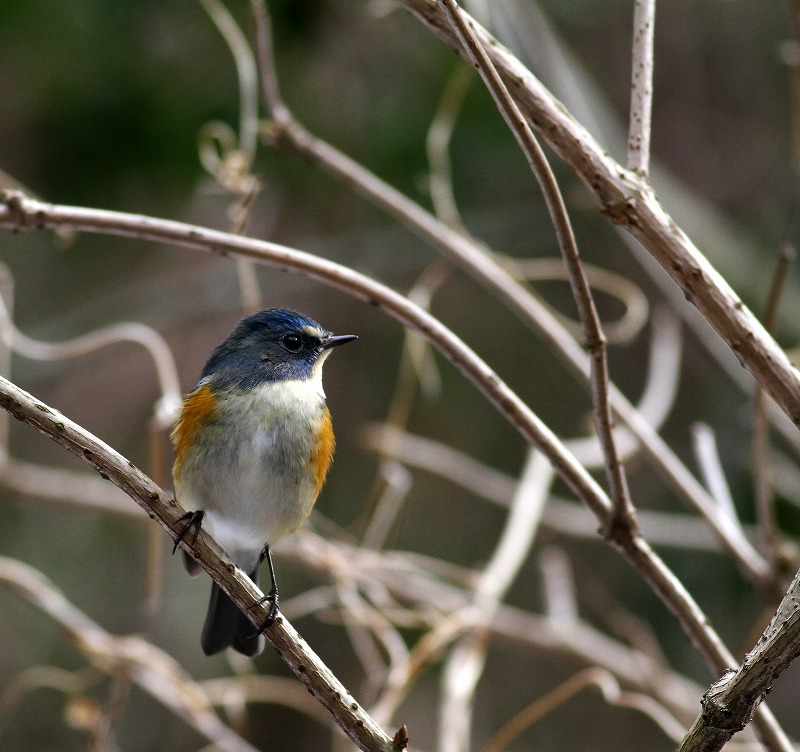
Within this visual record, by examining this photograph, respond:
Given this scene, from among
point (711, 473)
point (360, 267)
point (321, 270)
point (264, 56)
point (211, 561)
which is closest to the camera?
point (211, 561)

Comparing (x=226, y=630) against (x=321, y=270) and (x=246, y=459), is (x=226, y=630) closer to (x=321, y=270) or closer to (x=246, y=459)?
(x=246, y=459)

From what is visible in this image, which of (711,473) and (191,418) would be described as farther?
(191,418)

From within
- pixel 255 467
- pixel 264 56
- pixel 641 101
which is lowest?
pixel 255 467

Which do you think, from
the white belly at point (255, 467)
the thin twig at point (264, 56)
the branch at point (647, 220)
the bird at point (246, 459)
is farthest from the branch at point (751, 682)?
Answer: the thin twig at point (264, 56)

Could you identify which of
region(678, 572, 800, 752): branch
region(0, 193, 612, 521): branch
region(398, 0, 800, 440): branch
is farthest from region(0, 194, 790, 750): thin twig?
region(678, 572, 800, 752): branch

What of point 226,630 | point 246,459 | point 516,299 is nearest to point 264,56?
point 516,299

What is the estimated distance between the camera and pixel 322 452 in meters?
2.92

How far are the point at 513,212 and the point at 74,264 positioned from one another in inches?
102

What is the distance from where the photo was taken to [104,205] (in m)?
4.83

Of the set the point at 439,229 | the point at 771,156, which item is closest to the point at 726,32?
the point at 771,156

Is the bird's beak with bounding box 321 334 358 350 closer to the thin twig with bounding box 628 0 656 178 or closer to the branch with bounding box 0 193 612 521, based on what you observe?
the branch with bounding box 0 193 612 521

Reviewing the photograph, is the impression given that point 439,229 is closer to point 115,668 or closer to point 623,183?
point 623,183

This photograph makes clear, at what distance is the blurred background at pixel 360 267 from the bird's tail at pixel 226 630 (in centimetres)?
170

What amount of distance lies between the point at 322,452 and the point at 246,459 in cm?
26
